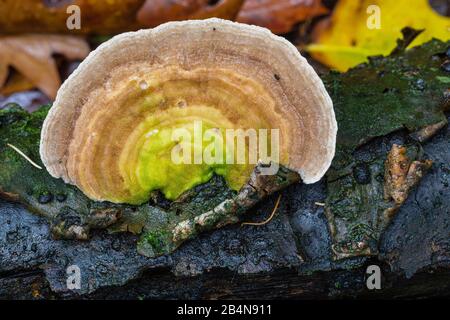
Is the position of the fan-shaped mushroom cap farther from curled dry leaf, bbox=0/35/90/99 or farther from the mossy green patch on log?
curled dry leaf, bbox=0/35/90/99

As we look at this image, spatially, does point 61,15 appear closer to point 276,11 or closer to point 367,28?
point 276,11

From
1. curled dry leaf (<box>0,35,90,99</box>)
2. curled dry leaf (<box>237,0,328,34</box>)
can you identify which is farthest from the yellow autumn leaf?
curled dry leaf (<box>0,35,90,99</box>)

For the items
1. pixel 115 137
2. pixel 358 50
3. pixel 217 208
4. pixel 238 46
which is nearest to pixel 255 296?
pixel 217 208

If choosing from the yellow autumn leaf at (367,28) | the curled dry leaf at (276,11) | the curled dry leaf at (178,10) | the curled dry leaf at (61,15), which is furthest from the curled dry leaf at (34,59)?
the yellow autumn leaf at (367,28)

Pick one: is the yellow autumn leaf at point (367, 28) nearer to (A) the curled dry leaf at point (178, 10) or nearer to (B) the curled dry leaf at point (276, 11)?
(B) the curled dry leaf at point (276, 11)

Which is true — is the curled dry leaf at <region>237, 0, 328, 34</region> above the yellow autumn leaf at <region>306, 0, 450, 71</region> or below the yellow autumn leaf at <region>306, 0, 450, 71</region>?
above

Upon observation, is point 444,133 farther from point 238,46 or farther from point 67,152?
point 67,152
